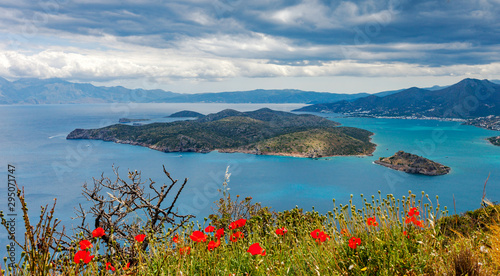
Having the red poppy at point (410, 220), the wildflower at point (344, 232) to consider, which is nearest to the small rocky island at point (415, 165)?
the red poppy at point (410, 220)

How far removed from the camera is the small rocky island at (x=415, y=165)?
112875mm

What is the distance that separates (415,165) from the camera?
115 metres

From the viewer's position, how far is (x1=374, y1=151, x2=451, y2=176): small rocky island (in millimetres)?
112875

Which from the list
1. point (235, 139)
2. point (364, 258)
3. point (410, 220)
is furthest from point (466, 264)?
point (235, 139)

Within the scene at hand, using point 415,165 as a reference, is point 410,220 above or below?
above

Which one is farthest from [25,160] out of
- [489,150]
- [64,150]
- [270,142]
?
[489,150]

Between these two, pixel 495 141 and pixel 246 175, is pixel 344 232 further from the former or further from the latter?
pixel 495 141

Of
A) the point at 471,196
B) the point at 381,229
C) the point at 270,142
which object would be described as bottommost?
the point at 471,196

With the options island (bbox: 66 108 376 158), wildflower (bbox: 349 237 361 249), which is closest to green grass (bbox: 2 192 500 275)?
wildflower (bbox: 349 237 361 249)

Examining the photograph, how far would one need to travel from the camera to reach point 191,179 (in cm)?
11012

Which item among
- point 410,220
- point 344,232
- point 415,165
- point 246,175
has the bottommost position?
point 246,175

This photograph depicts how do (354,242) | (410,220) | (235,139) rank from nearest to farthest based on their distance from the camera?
(354,242) < (410,220) < (235,139)

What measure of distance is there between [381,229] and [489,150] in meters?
198

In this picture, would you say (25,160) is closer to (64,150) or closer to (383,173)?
(64,150)
